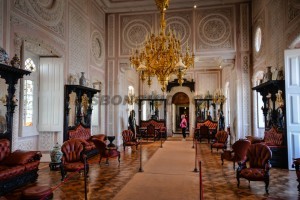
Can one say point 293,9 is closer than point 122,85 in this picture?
Yes

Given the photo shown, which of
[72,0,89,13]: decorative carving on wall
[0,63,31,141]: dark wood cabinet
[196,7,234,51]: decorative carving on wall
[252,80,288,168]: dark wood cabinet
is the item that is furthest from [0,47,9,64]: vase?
[196,7,234,51]: decorative carving on wall

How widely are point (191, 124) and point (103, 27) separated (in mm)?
8710

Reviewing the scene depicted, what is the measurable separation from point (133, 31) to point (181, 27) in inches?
89.0

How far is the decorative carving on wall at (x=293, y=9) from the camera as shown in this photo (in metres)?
6.46

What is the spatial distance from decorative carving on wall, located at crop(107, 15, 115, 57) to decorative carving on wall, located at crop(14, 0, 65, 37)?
3546 millimetres

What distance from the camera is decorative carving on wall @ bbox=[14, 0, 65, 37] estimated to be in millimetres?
6539

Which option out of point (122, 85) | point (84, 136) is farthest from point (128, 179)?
point (122, 85)

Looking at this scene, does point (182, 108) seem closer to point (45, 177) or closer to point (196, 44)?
point (196, 44)

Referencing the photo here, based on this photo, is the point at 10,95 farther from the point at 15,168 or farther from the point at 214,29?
the point at 214,29

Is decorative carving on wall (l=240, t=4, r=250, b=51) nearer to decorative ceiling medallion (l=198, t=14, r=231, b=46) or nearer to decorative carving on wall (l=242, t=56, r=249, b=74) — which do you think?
decorative carving on wall (l=242, t=56, r=249, b=74)

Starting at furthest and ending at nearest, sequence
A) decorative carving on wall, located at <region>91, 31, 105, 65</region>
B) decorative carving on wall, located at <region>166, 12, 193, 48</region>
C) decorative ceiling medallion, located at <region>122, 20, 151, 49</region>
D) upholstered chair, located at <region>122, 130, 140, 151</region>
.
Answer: decorative ceiling medallion, located at <region>122, 20, 151, 49</region> < decorative carving on wall, located at <region>166, 12, 193, 48</region> < decorative carving on wall, located at <region>91, 31, 105, 65</region> < upholstered chair, located at <region>122, 130, 140, 151</region>

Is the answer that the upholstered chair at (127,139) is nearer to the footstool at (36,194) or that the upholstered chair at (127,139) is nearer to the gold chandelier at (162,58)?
the gold chandelier at (162,58)

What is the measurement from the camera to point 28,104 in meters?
8.42

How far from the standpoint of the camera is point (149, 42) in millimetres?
6902
